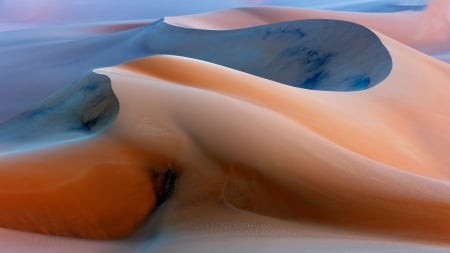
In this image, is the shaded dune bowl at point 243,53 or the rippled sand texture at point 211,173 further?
the shaded dune bowl at point 243,53

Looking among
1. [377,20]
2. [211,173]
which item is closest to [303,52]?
[211,173]

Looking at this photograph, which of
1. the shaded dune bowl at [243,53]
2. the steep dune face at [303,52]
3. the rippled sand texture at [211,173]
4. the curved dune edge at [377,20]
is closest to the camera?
the rippled sand texture at [211,173]

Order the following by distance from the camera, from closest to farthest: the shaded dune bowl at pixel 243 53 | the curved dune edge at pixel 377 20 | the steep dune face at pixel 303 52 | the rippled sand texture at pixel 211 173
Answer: the rippled sand texture at pixel 211 173, the steep dune face at pixel 303 52, the shaded dune bowl at pixel 243 53, the curved dune edge at pixel 377 20

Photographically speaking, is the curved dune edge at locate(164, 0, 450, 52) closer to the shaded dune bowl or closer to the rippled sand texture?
the shaded dune bowl

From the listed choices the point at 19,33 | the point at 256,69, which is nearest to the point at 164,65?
the point at 256,69

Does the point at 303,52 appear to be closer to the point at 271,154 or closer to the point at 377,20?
the point at 271,154

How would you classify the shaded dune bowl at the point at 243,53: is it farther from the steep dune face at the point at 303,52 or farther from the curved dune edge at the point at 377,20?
the curved dune edge at the point at 377,20

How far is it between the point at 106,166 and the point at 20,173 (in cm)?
26

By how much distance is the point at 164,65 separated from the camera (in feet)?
8.40

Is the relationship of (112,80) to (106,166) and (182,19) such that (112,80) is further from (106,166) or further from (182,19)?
(182,19)

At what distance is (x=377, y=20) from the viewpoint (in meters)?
9.42

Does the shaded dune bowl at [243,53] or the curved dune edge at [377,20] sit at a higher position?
the shaded dune bowl at [243,53]

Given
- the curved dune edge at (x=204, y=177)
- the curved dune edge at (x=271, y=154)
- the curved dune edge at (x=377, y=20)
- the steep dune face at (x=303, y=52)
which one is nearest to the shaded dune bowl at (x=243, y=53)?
the steep dune face at (x=303, y=52)

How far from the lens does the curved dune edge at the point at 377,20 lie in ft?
28.2
